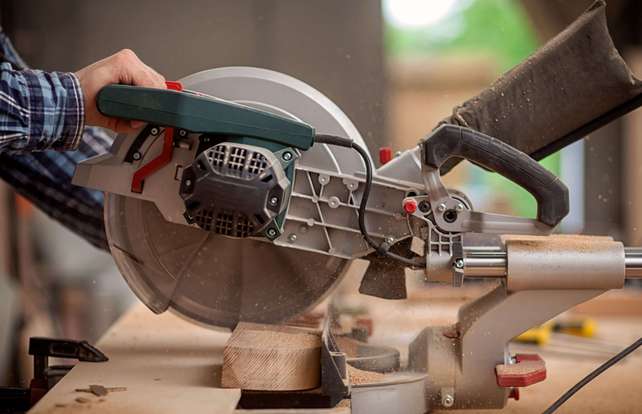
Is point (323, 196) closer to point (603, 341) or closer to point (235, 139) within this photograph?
point (235, 139)

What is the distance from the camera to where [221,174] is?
1280 mm

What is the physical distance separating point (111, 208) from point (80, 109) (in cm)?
25

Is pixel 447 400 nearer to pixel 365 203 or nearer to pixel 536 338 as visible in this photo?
pixel 365 203

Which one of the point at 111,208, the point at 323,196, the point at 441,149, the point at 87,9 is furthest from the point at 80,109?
the point at 87,9

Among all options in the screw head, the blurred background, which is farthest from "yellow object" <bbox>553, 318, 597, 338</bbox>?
the screw head

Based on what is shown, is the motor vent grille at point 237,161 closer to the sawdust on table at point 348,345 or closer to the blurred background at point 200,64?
the sawdust on table at point 348,345

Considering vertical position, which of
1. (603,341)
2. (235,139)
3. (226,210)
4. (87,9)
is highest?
(87,9)

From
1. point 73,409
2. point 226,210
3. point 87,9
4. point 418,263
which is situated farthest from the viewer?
point 87,9

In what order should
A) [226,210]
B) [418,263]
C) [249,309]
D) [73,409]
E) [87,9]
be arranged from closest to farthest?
[73,409], [226,210], [418,263], [249,309], [87,9]

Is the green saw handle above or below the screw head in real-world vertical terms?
above

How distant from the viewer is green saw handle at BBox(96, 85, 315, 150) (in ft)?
4.36

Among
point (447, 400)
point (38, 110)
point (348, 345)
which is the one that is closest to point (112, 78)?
point (38, 110)

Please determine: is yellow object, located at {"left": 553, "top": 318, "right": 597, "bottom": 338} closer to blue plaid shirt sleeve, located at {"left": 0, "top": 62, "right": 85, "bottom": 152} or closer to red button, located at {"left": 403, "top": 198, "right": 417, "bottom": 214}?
red button, located at {"left": 403, "top": 198, "right": 417, "bottom": 214}

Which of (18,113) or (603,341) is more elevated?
(18,113)
